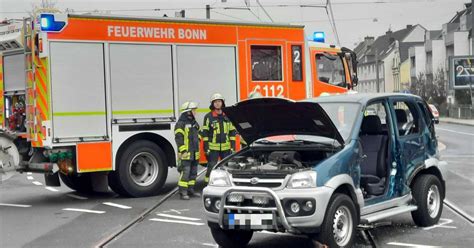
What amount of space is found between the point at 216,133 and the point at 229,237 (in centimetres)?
425

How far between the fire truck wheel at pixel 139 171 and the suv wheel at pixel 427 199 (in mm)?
4946

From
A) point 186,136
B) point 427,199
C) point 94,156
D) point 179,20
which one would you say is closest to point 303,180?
point 427,199

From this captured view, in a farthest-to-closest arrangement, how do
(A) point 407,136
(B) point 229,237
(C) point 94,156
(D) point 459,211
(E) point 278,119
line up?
1. (C) point 94,156
2. (D) point 459,211
3. (A) point 407,136
4. (E) point 278,119
5. (B) point 229,237

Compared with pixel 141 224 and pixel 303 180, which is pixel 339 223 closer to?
pixel 303 180

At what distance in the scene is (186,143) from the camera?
11.2 m

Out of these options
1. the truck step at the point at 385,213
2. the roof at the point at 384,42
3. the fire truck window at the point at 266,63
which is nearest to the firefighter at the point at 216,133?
the fire truck window at the point at 266,63

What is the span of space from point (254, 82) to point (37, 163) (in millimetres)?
4285

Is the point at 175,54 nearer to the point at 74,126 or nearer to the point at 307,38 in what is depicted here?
the point at 74,126

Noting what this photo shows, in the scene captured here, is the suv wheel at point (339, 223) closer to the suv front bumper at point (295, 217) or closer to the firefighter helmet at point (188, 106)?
the suv front bumper at point (295, 217)

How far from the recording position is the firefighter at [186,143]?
36.7 feet

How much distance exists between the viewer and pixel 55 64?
10.7 metres

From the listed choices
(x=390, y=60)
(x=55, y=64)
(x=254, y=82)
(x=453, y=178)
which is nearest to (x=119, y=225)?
(x=55, y=64)

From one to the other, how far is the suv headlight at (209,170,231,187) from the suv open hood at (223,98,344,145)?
34.5 inches

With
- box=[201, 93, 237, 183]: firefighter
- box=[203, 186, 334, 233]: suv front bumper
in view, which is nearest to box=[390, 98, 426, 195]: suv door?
box=[203, 186, 334, 233]: suv front bumper
